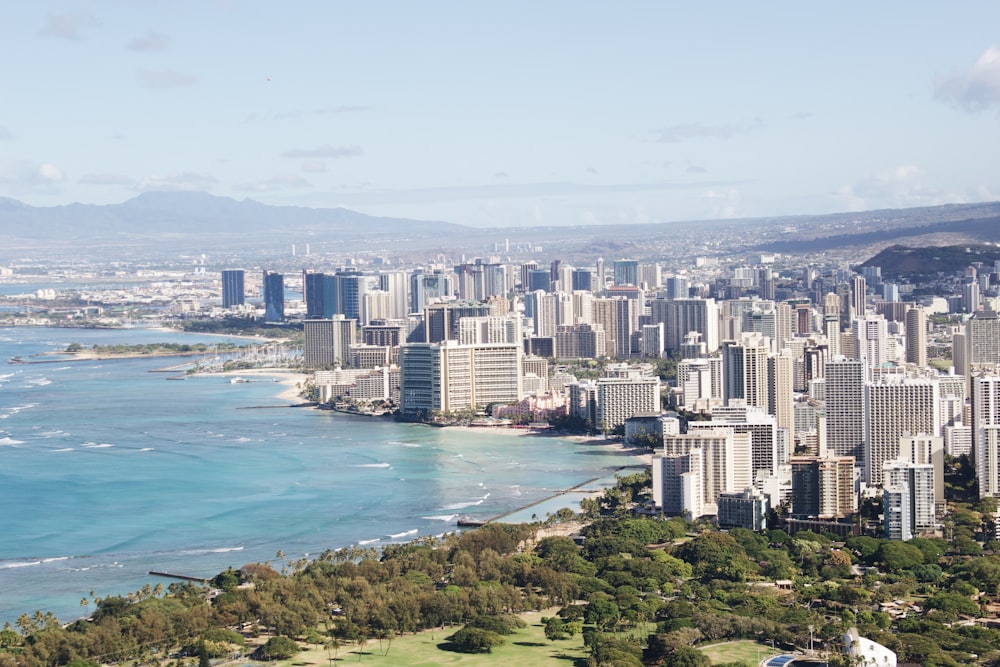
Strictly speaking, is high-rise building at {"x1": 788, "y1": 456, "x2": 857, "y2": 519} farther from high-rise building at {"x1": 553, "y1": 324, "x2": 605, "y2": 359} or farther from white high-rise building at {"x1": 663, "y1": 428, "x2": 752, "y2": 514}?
high-rise building at {"x1": 553, "y1": 324, "x2": 605, "y2": 359}

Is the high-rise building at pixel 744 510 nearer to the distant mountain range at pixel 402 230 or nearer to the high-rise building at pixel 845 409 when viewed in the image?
the high-rise building at pixel 845 409

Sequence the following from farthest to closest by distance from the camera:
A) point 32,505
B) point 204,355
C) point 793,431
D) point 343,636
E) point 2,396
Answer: point 204,355 < point 2,396 < point 793,431 < point 32,505 < point 343,636

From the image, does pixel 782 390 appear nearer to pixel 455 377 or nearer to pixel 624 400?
pixel 624 400

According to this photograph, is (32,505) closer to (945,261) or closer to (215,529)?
(215,529)

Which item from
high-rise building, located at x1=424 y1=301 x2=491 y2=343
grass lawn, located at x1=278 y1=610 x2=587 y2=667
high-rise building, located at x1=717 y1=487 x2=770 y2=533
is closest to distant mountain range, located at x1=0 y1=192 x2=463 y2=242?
high-rise building, located at x1=424 y1=301 x2=491 y2=343

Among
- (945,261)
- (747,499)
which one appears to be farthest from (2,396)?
(945,261)

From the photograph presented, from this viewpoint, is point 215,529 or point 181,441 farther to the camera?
point 181,441

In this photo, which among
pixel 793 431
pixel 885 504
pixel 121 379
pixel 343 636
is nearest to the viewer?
pixel 343 636
